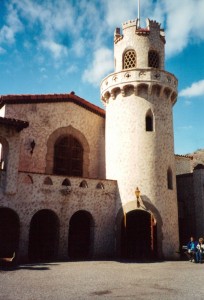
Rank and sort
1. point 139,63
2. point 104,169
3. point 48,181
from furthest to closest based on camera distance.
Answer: point 104,169
point 139,63
point 48,181

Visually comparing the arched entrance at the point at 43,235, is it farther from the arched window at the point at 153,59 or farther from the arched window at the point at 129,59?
the arched window at the point at 153,59

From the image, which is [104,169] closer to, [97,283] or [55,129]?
[55,129]

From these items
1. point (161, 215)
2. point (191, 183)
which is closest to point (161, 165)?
point (161, 215)

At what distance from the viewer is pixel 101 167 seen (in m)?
19.3

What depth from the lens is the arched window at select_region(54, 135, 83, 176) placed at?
58.1 ft

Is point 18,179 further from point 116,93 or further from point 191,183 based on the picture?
point 191,183

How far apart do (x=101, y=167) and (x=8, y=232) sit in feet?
22.1

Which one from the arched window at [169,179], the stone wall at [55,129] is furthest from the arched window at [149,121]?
the stone wall at [55,129]

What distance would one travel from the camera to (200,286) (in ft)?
28.7

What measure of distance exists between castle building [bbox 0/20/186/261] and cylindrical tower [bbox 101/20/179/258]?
6cm

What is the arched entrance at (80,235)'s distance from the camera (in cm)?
1631

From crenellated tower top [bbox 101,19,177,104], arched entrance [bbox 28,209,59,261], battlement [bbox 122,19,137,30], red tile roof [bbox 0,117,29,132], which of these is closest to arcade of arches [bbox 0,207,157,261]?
arched entrance [bbox 28,209,59,261]

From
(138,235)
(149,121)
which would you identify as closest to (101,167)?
(149,121)

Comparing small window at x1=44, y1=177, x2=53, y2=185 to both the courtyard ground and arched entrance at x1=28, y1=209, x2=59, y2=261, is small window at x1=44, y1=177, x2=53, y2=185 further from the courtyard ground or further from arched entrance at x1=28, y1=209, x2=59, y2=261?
the courtyard ground
